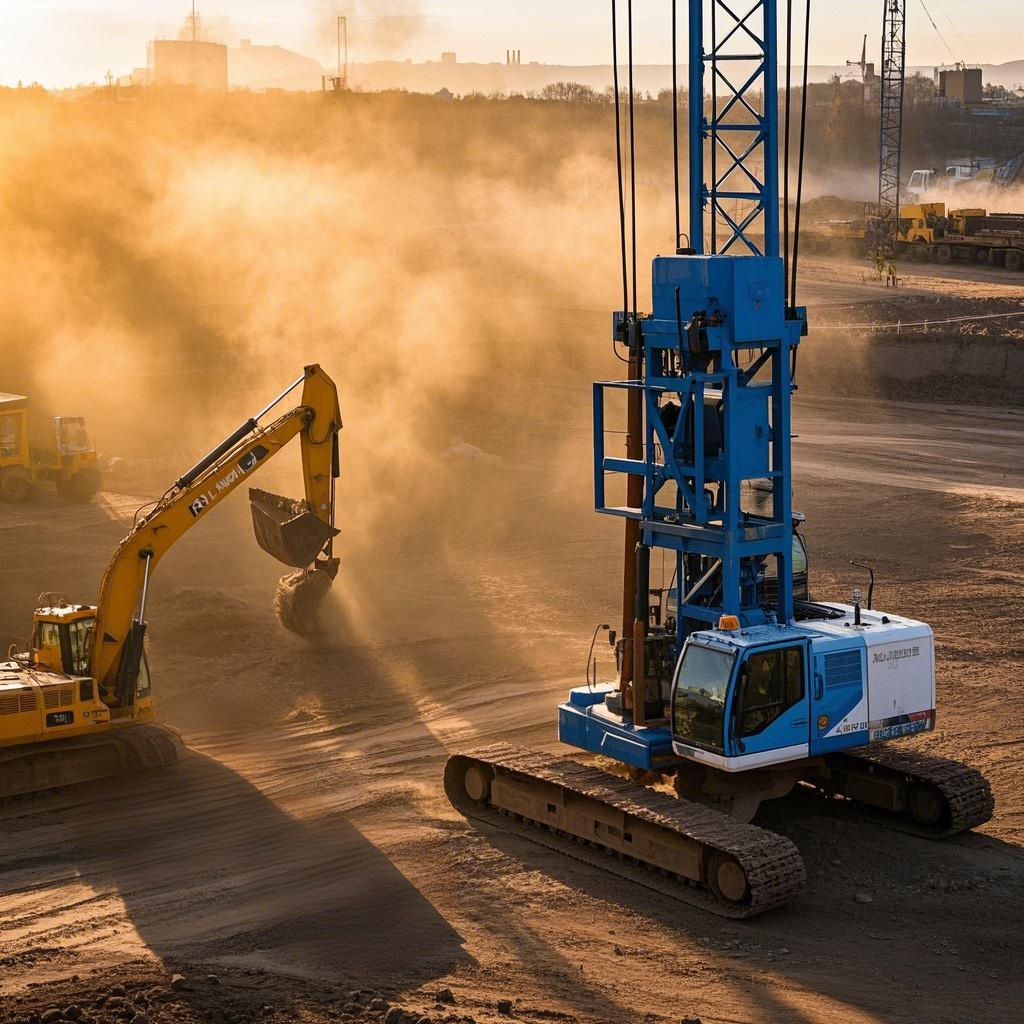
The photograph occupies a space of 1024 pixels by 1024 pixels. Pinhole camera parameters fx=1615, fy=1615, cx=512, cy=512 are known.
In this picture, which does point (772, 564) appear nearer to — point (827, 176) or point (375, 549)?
point (375, 549)

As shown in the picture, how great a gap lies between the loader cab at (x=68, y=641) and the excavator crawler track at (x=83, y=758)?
1.00 m

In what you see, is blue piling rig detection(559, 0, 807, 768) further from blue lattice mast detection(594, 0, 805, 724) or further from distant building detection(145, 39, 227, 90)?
distant building detection(145, 39, 227, 90)

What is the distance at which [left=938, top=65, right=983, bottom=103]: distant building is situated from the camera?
15089 centimetres

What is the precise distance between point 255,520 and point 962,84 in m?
144

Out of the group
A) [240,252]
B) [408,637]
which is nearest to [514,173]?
[240,252]

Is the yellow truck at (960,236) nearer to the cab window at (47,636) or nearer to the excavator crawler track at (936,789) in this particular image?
the excavator crawler track at (936,789)

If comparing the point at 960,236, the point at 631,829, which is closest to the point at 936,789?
the point at 631,829

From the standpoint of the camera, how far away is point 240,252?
56.1 metres

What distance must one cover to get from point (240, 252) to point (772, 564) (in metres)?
42.0

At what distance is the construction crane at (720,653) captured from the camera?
603 inches

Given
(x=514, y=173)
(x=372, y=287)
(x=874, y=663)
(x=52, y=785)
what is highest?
(x=514, y=173)

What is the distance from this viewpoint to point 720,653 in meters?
15.4

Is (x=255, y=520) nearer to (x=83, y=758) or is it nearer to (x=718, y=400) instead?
(x=83, y=758)

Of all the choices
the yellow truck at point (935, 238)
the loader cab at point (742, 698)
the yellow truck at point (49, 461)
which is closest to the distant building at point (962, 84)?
the yellow truck at point (935, 238)
